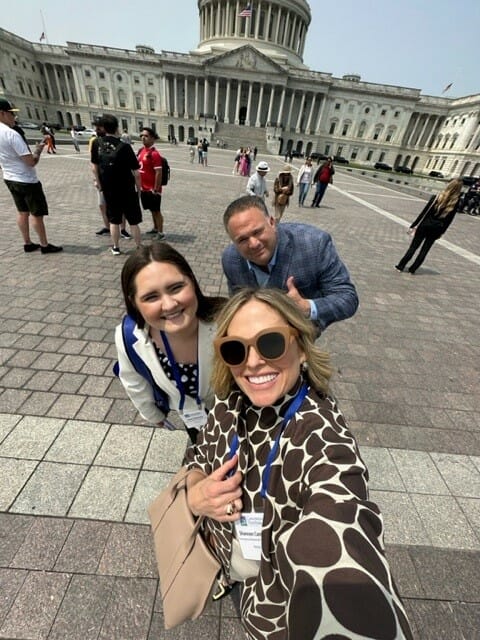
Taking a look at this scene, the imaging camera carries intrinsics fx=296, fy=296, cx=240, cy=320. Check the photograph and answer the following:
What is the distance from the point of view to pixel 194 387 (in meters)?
1.87

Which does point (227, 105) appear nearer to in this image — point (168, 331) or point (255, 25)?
point (255, 25)

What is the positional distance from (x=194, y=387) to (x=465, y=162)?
78.7m

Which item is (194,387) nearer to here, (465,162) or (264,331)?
(264,331)

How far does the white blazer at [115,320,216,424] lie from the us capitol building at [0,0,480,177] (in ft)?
208

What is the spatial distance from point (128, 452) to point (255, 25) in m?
88.8

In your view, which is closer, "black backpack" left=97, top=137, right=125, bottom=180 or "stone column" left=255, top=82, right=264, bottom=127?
"black backpack" left=97, top=137, right=125, bottom=180

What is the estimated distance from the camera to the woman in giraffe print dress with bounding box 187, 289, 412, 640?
2.51 ft

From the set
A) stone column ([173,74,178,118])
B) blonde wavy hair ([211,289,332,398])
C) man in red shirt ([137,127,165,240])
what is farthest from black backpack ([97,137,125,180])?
stone column ([173,74,178,118])

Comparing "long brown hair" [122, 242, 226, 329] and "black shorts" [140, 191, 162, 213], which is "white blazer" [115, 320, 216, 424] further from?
"black shorts" [140, 191, 162, 213]

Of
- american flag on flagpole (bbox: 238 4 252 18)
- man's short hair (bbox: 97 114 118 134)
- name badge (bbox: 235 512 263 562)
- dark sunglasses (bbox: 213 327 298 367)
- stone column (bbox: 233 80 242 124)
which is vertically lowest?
name badge (bbox: 235 512 263 562)

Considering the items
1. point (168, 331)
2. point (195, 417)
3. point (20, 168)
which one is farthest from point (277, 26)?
point (195, 417)

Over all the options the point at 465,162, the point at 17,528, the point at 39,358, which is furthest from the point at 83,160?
the point at 465,162

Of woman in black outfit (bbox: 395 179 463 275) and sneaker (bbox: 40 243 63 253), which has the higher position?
woman in black outfit (bbox: 395 179 463 275)

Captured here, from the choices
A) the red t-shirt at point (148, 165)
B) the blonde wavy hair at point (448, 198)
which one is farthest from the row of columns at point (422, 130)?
the red t-shirt at point (148, 165)
